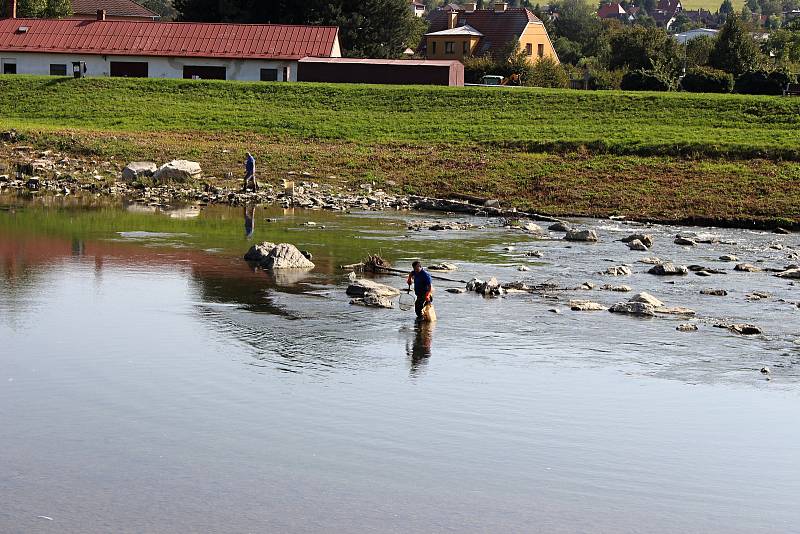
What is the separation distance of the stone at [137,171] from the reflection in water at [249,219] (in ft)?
Result: 23.3

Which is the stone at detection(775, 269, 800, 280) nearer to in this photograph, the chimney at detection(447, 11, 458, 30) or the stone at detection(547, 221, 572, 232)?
the stone at detection(547, 221, 572, 232)

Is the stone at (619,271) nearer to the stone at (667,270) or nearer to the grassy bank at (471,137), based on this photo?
the stone at (667,270)

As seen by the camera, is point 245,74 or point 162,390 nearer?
point 162,390

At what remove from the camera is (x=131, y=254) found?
3575 cm

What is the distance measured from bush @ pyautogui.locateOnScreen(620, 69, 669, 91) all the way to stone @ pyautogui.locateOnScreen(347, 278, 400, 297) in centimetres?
5343

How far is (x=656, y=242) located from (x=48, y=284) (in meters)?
20.9

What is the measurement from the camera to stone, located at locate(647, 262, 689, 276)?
3438cm

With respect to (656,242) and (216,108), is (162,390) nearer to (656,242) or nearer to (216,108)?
(656,242)

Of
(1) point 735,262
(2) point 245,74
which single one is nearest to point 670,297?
(1) point 735,262

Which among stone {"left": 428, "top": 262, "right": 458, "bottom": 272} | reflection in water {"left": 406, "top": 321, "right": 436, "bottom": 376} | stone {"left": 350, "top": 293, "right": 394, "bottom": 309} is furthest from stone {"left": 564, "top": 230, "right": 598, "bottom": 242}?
reflection in water {"left": 406, "top": 321, "right": 436, "bottom": 376}

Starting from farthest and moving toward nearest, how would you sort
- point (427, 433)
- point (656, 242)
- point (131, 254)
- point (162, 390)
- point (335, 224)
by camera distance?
1. point (335, 224)
2. point (656, 242)
3. point (131, 254)
4. point (162, 390)
5. point (427, 433)

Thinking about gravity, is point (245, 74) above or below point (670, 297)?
above

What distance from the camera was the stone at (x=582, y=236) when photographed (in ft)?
135

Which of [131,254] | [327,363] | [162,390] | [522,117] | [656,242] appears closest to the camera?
[162,390]
